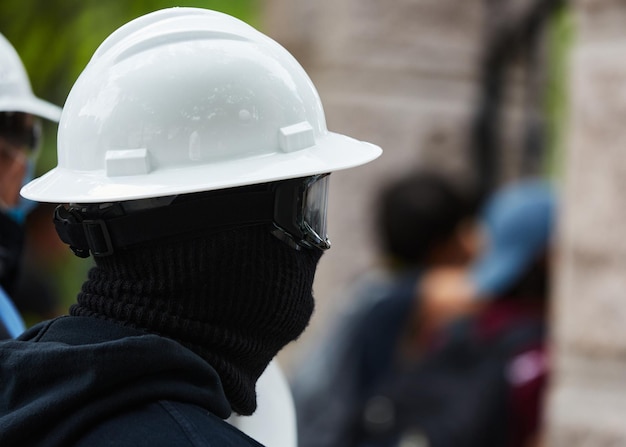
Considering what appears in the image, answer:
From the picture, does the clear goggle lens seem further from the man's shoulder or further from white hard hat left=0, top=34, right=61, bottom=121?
white hard hat left=0, top=34, right=61, bottom=121

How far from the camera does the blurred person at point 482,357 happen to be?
346 centimetres

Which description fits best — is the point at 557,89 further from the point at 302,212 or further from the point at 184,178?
the point at 184,178

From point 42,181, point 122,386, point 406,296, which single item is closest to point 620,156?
point 406,296

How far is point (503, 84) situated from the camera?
5.13 meters

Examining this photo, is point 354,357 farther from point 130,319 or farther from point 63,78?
point 63,78

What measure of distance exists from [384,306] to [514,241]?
50cm

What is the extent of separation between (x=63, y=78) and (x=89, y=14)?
0.40 meters

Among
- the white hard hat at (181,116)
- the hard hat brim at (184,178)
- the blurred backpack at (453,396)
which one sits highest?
the white hard hat at (181,116)

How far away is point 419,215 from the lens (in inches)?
165

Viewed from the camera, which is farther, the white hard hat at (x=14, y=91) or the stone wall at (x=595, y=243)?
the stone wall at (x=595, y=243)

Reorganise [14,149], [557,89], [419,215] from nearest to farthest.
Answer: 1. [14,149]
2. [419,215]
3. [557,89]

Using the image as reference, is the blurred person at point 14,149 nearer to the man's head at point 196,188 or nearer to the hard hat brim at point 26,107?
the hard hat brim at point 26,107

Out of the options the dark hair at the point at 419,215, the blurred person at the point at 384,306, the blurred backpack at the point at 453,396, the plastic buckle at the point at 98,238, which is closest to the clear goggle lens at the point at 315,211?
the plastic buckle at the point at 98,238

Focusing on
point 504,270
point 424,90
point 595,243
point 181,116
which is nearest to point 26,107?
point 181,116
